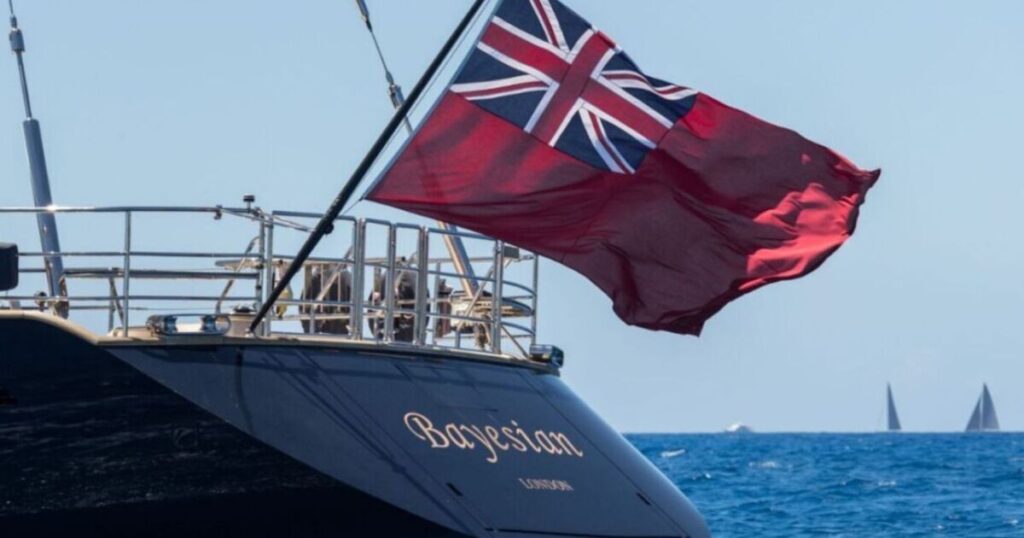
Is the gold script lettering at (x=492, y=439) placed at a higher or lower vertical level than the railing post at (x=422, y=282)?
lower

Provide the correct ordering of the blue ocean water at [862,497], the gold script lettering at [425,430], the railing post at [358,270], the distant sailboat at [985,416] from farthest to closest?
1. the distant sailboat at [985,416]
2. the blue ocean water at [862,497]
3. the railing post at [358,270]
4. the gold script lettering at [425,430]

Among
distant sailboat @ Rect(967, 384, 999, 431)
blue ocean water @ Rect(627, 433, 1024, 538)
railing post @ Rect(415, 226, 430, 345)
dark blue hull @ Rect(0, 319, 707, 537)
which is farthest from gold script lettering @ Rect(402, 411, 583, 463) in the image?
distant sailboat @ Rect(967, 384, 999, 431)

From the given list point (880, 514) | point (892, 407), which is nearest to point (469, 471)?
point (880, 514)

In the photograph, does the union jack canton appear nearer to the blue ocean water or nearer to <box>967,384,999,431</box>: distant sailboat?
the blue ocean water

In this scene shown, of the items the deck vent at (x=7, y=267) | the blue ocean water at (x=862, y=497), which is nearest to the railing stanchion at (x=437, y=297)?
the deck vent at (x=7, y=267)

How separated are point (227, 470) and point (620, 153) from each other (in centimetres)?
333

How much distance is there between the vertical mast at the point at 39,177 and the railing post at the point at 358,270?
2.50 m

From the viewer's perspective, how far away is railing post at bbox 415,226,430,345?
15.4 m

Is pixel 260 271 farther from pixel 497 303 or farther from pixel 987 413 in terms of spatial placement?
pixel 987 413

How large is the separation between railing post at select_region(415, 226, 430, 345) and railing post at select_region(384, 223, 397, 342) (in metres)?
0.27

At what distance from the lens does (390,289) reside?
15.2 metres

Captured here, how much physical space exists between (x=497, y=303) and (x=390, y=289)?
120cm

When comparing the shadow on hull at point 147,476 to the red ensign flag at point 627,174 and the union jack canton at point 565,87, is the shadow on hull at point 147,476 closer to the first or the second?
the red ensign flag at point 627,174

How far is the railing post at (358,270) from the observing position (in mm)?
14891
